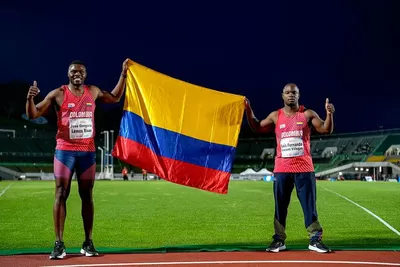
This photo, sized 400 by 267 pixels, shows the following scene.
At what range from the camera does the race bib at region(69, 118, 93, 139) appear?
6.76m

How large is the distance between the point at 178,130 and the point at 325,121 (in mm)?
1984

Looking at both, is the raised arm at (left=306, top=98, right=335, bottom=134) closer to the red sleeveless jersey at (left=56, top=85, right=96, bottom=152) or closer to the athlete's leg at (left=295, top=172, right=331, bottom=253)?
the athlete's leg at (left=295, top=172, right=331, bottom=253)

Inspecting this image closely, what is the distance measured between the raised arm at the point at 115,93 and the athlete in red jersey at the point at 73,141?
194 millimetres

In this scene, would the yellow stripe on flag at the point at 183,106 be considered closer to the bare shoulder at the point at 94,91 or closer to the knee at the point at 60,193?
the bare shoulder at the point at 94,91

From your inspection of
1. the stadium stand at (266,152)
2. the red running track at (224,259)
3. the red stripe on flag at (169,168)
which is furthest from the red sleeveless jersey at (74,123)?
the stadium stand at (266,152)

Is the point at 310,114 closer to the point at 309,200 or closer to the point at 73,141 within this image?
the point at 309,200

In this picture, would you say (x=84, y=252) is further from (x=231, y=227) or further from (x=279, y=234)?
(x=231, y=227)

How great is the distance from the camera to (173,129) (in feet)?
25.2

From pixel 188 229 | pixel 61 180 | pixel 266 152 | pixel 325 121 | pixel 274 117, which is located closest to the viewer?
pixel 61 180

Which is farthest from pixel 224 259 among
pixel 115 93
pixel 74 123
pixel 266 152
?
pixel 266 152

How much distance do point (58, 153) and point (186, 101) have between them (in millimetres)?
1937

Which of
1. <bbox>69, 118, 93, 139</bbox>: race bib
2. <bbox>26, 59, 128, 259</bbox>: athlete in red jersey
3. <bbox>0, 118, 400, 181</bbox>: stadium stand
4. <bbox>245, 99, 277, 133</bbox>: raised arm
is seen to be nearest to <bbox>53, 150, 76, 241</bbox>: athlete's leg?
<bbox>26, 59, 128, 259</bbox>: athlete in red jersey

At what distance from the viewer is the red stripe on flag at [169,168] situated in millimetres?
7516

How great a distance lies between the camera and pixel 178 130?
769cm
